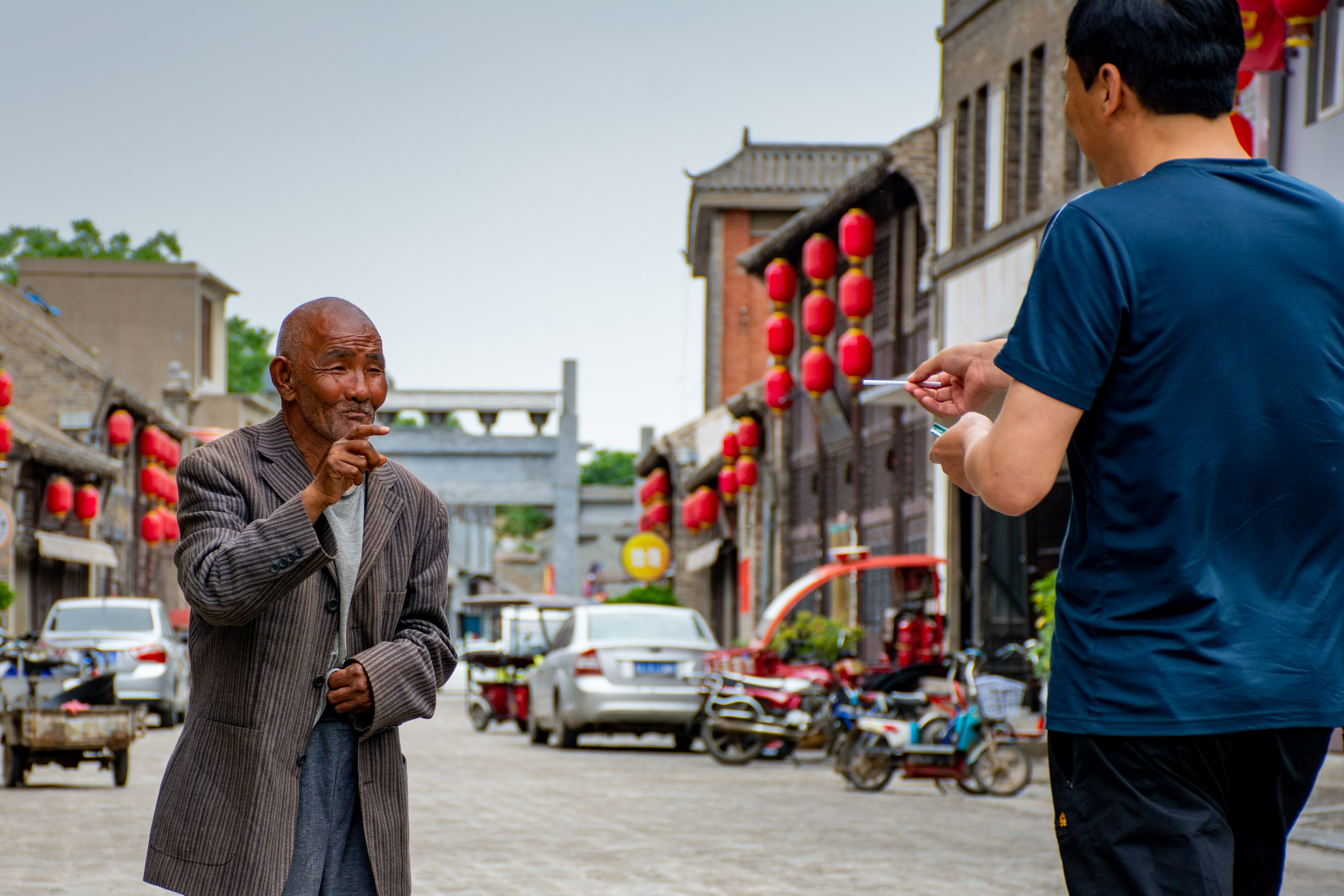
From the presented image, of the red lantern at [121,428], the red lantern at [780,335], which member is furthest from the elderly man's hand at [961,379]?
the red lantern at [121,428]

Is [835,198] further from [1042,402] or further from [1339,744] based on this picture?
[1042,402]

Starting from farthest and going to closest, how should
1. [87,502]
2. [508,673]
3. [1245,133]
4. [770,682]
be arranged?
1. [87,502]
2. [508,673]
3. [770,682]
4. [1245,133]

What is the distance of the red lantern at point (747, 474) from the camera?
34750 millimetres

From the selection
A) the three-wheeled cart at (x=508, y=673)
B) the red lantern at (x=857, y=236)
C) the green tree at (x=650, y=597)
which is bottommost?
the three-wheeled cart at (x=508, y=673)

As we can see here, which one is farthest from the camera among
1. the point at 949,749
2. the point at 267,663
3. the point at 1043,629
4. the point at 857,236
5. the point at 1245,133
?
the point at 857,236

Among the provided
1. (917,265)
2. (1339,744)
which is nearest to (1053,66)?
(917,265)

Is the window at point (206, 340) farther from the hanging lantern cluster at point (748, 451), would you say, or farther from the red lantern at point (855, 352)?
the red lantern at point (855, 352)

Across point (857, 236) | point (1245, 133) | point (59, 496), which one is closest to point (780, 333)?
point (857, 236)

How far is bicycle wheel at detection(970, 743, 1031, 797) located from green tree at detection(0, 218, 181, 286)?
2122 inches

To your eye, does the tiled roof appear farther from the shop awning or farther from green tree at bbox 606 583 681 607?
the shop awning

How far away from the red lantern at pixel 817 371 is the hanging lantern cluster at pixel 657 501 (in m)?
19.7

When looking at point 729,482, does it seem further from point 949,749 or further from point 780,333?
point 949,749

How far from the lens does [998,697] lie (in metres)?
13.8

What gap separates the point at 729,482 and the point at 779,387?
698 centimetres
